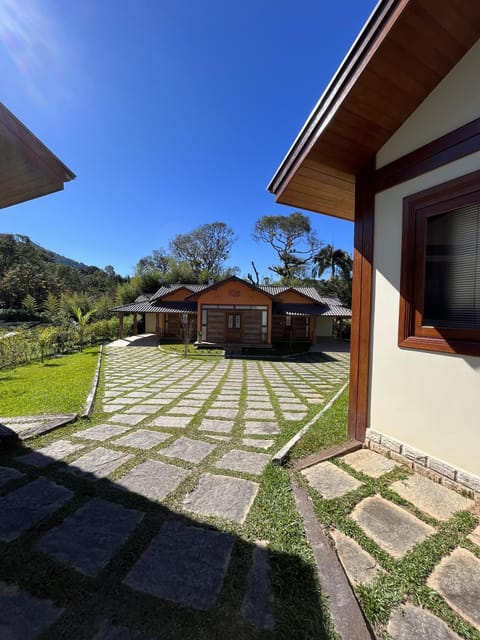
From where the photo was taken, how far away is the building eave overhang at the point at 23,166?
7.90 ft

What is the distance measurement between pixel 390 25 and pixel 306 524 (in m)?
4.03

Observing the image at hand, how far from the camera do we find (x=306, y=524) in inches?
82.7

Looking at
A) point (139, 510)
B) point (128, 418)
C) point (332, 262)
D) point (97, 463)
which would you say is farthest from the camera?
point (332, 262)

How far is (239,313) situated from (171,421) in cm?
1295

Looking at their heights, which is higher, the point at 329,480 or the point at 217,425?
the point at 329,480

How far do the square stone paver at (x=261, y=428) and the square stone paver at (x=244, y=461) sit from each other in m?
0.68

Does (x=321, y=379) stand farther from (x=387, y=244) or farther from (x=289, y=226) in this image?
(x=289, y=226)

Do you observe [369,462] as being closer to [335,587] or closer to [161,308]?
[335,587]

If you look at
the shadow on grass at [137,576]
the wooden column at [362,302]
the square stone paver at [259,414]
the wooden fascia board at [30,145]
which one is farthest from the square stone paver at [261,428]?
the wooden fascia board at [30,145]

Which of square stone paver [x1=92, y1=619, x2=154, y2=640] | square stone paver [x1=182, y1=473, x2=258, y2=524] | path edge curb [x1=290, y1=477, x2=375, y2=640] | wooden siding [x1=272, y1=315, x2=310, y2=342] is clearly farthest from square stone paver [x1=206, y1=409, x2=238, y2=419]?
wooden siding [x1=272, y1=315, x2=310, y2=342]

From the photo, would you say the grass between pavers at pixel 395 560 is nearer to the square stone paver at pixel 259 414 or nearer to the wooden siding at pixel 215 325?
the square stone paver at pixel 259 414

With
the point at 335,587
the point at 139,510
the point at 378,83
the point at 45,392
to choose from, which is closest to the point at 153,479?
the point at 139,510

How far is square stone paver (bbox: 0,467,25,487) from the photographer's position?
2.75 m

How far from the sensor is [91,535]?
200cm
